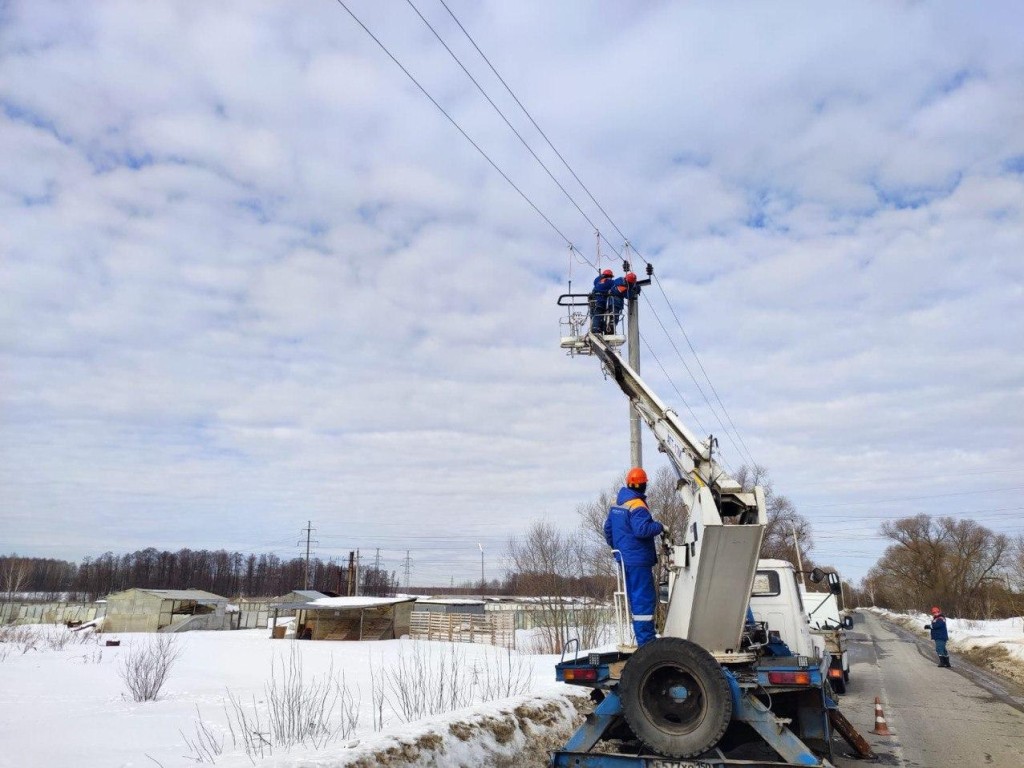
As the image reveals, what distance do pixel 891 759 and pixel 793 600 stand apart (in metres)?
2.01

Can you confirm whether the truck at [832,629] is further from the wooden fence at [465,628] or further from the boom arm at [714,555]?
the wooden fence at [465,628]

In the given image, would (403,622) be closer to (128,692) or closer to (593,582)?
(593,582)

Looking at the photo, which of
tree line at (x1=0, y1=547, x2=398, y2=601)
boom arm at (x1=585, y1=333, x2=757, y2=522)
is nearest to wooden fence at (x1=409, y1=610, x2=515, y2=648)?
boom arm at (x1=585, y1=333, x2=757, y2=522)

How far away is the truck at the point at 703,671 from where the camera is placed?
5.55 metres

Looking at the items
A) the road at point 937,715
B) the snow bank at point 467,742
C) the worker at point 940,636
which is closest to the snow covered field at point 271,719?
the snow bank at point 467,742

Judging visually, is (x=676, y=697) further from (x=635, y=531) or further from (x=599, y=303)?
(x=599, y=303)

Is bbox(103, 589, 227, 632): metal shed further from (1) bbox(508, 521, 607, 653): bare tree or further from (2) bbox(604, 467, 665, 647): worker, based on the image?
(2) bbox(604, 467, 665, 647): worker

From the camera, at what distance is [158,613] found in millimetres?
56781

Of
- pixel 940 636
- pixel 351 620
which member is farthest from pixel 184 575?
pixel 940 636

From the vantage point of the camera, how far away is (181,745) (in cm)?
921

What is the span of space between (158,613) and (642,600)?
60423 mm

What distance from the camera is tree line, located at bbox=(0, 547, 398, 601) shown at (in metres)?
133

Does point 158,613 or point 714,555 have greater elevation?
point 714,555

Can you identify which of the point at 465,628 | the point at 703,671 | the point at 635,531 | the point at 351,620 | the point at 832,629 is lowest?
the point at 465,628
